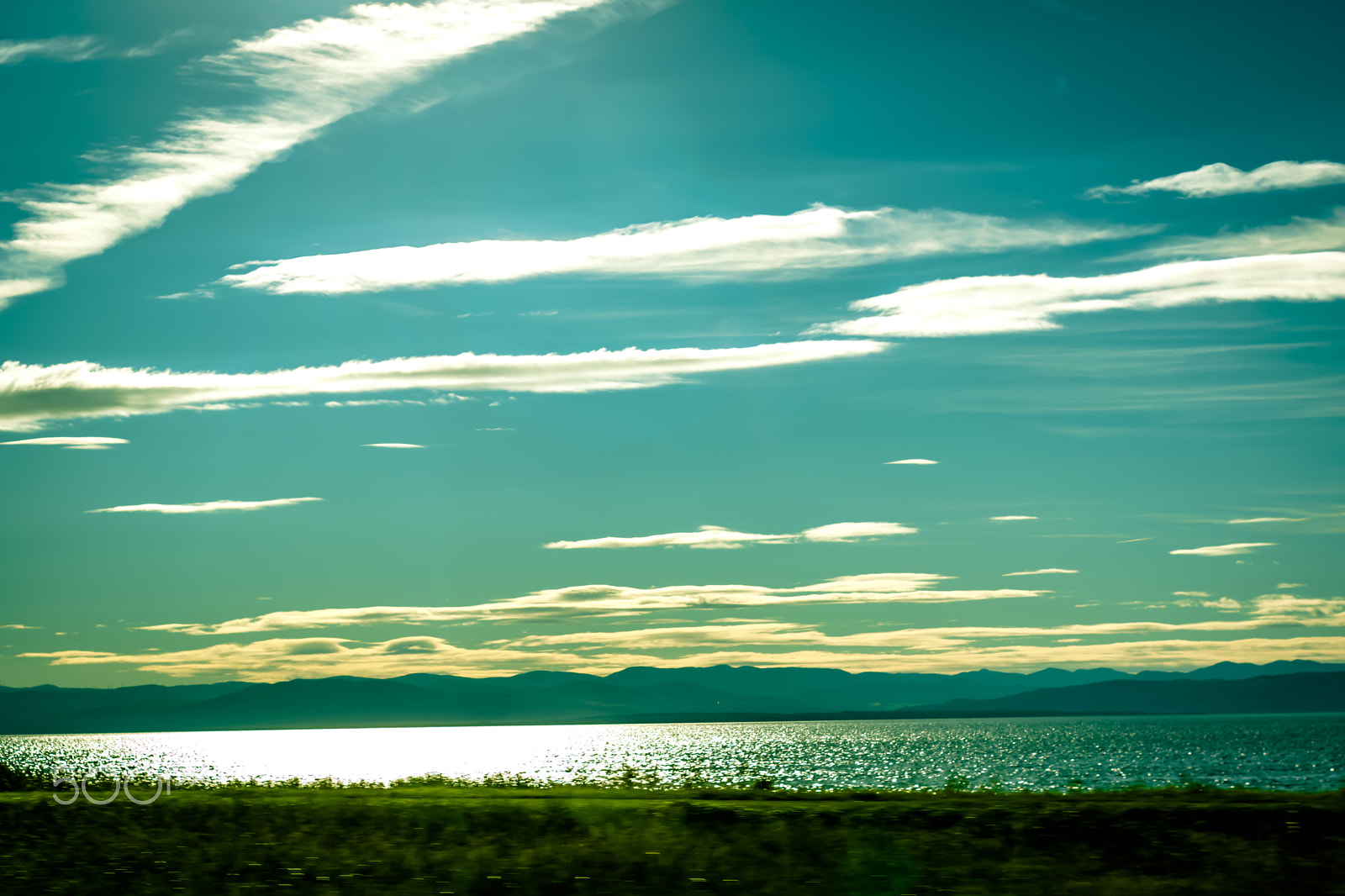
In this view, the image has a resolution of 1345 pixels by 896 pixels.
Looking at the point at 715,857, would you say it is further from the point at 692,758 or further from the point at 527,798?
the point at 692,758

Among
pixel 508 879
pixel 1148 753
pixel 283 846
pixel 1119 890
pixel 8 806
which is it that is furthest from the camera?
pixel 1148 753

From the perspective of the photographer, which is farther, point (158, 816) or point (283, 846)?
point (158, 816)

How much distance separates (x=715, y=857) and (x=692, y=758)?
393ft

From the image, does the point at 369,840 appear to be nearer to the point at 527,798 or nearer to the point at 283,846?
the point at 283,846

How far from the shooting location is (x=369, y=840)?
2358 cm

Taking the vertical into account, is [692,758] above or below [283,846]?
below

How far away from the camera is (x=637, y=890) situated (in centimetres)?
1873

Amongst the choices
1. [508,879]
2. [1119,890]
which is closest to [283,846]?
[508,879]

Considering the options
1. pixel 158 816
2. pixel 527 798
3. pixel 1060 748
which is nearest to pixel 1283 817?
pixel 527 798

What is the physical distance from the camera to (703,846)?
22.1m

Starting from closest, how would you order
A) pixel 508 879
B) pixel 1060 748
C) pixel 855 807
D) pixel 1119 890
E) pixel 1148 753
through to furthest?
1. pixel 1119 890
2. pixel 508 879
3. pixel 855 807
4. pixel 1148 753
5. pixel 1060 748

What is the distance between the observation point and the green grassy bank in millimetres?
19156

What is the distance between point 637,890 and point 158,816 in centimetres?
1499

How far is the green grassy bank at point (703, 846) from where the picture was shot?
754 inches
